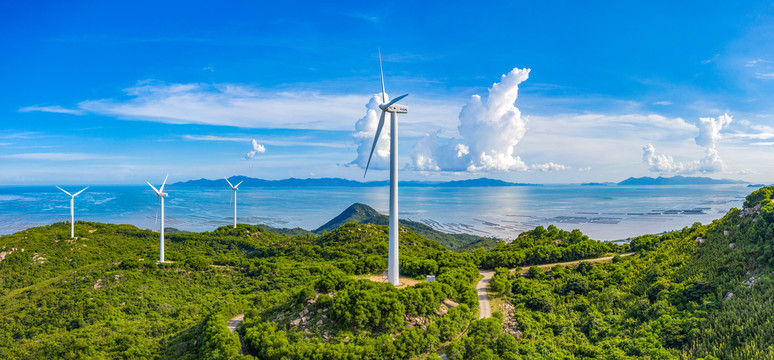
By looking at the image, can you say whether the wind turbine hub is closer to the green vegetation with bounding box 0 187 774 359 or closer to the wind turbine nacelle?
the wind turbine nacelle

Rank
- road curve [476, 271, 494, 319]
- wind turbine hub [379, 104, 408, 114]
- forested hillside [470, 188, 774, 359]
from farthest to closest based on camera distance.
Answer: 1. wind turbine hub [379, 104, 408, 114]
2. road curve [476, 271, 494, 319]
3. forested hillside [470, 188, 774, 359]

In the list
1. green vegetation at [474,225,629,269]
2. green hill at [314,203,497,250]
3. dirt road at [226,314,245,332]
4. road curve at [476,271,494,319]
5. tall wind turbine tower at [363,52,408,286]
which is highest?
tall wind turbine tower at [363,52,408,286]

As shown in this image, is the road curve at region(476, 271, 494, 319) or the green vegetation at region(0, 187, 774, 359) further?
the road curve at region(476, 271, 494, 319)

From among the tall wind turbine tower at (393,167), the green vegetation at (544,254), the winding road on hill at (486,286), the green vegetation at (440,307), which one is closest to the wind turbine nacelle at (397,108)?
the tall wind turbine tower at (393,167)

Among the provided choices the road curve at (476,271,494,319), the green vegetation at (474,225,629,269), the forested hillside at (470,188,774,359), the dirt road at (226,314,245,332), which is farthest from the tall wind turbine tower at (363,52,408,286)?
the green vegetation at (474,225,629,269)

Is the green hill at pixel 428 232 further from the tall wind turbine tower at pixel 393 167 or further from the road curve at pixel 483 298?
the tall wind turbine tower at pixel 393 167

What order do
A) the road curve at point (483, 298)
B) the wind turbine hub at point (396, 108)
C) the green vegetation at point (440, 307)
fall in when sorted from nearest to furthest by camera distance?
the green vegetation at point (440, 307)
the road curve at point (483, 298)
the wind turbine hub at point (396, 108)

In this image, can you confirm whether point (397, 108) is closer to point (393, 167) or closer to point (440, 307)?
point (393, 167)
